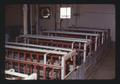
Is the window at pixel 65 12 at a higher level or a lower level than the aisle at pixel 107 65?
higher

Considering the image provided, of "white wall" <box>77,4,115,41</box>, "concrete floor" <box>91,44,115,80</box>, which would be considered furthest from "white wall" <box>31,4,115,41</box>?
Result: "concrete floor" <box>91,44,115,80</box>

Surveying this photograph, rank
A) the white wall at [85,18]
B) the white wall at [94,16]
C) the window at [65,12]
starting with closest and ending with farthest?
the window at [65,12] < the white wall at [85,18] < the white wall at [94,16]

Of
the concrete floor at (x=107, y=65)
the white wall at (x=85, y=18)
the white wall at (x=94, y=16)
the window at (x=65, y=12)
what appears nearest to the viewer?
the concrete floor at (x=107, y=65)

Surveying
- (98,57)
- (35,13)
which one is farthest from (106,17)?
(98,57)

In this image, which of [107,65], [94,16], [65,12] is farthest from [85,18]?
[107,65]

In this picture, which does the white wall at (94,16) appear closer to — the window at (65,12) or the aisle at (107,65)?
the window at (65,12)

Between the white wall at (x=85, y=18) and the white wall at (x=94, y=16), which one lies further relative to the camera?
the white wall at (x=94, y=16)

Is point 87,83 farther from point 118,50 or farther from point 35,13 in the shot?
point 35,13

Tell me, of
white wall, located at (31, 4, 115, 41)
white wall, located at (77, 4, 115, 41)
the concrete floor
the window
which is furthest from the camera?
white wall, located at (77, 4, 115, 41)

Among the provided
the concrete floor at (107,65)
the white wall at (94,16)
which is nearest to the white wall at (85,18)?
the white wall at (94,16)

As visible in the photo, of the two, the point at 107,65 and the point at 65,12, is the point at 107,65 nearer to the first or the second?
the point at 107,65

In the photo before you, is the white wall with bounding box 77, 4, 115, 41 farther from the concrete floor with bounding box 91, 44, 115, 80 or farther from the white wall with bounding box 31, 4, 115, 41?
the concrete floor with bounding box 91, 44, 115, 80

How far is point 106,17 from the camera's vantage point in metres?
5.66

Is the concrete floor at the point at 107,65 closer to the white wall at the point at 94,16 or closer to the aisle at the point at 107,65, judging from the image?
the aisle at the point at 107,65
